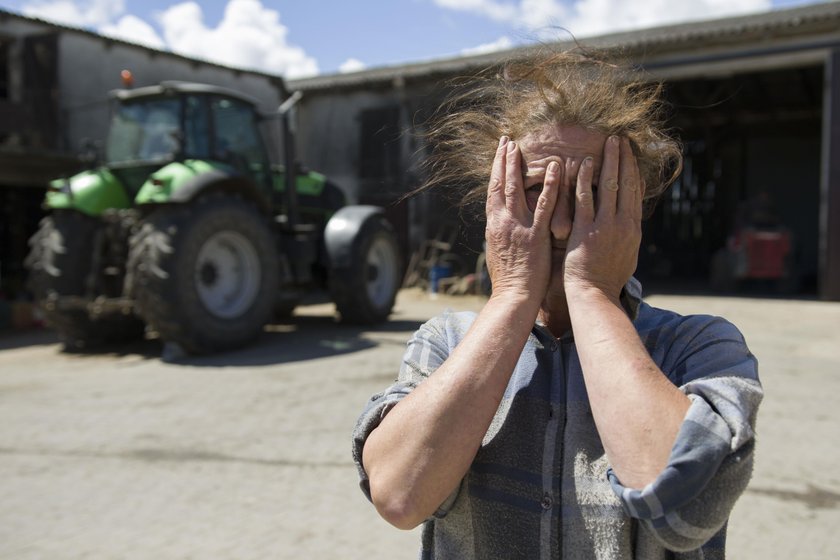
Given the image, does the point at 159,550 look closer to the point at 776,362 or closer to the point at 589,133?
the point at 589,133

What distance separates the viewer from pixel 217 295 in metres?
6.91

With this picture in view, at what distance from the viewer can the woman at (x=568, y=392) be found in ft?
3.48

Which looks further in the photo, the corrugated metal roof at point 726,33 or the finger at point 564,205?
the corrugated metal roof at point 726,33

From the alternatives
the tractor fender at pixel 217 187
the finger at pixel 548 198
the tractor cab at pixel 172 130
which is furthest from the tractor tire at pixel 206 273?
the finger at pixel 548 198

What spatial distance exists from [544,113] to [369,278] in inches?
289

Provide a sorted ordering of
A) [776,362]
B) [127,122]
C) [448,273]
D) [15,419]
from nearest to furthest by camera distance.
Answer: [15,419] < [776,362] < [127,122] < [448,273]

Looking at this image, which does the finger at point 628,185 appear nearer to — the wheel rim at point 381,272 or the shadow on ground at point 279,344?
the shadow on ground at point 279,344

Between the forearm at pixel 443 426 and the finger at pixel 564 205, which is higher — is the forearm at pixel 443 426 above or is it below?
below

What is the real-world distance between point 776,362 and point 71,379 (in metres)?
6.01

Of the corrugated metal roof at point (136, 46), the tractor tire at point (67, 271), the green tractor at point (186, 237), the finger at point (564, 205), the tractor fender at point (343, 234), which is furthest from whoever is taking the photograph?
the corrugated metal roof at point (136, 46)

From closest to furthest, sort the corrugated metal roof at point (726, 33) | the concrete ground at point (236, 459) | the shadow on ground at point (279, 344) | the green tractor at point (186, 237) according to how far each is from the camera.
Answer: the concrete ground at point (236, 459)
the green tractor at point (186, 237)
the shadow on ground at point (279, 344)
the corrugated metal roof at point (726, 33)

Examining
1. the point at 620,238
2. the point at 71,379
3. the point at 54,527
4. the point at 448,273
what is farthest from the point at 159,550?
the point at 448,273

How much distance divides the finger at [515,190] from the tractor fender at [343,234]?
22.3ft

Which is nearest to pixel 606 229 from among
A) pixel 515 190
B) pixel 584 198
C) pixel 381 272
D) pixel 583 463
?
pixel 584 198
